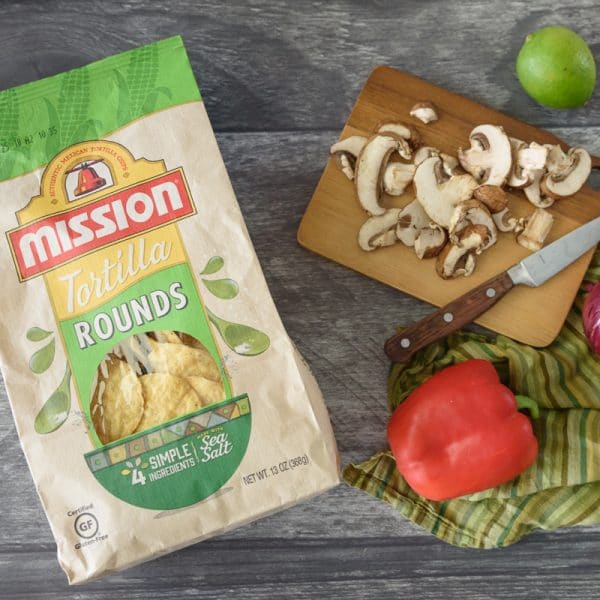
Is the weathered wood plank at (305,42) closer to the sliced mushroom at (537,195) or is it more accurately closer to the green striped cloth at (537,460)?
the sliced mushroom at (537,195)

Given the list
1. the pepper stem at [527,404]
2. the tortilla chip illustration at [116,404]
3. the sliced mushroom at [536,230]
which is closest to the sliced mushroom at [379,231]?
the sliced mushroom at [536,230]

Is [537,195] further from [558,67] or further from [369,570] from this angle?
[369,570]

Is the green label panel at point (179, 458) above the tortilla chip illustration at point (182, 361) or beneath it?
beneath

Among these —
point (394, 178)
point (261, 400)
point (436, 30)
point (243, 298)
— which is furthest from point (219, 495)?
point (436, 30)

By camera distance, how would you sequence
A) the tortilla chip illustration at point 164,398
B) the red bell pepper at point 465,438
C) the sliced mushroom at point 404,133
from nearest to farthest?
the tortilla chip illustration at point 164,398, the red bell pepper at point 465,438, the sliced mushroom at point 404,133

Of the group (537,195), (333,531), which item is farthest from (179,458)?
(537,195)

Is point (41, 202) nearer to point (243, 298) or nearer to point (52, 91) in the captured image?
point (52, 91)
